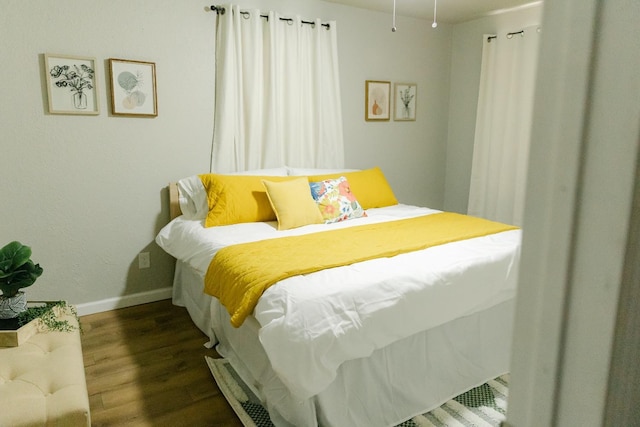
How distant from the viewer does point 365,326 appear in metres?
1.63

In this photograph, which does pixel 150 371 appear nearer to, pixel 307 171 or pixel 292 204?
pixel 292 204

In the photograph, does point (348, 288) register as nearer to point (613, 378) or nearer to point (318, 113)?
A: point (613, 378)

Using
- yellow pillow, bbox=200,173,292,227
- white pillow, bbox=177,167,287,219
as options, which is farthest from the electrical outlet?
yellow pillow, bbox=200,173,292,227

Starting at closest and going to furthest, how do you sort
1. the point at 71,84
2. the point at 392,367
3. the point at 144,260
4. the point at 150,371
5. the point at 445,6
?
the point at 392,367 < the point at 150,371 < the point at 71,84 < the point at 144,260 < the point at 445,6

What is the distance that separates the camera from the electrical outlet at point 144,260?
313cm

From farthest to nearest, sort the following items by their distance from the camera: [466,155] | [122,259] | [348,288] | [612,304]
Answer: [466,155], [122,259], [348,288], [612,304]

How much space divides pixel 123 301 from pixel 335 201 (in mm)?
1709

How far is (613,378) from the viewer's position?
387mm

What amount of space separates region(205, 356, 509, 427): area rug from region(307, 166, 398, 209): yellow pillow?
1659 mm

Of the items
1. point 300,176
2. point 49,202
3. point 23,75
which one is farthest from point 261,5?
point 49,202

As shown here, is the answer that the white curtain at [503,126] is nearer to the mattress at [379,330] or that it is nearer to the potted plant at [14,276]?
the mattress at [379,330]

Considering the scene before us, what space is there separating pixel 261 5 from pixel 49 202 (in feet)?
6.87

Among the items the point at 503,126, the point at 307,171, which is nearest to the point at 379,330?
the point at 307,171

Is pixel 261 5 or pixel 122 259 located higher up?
pixel 261 5
